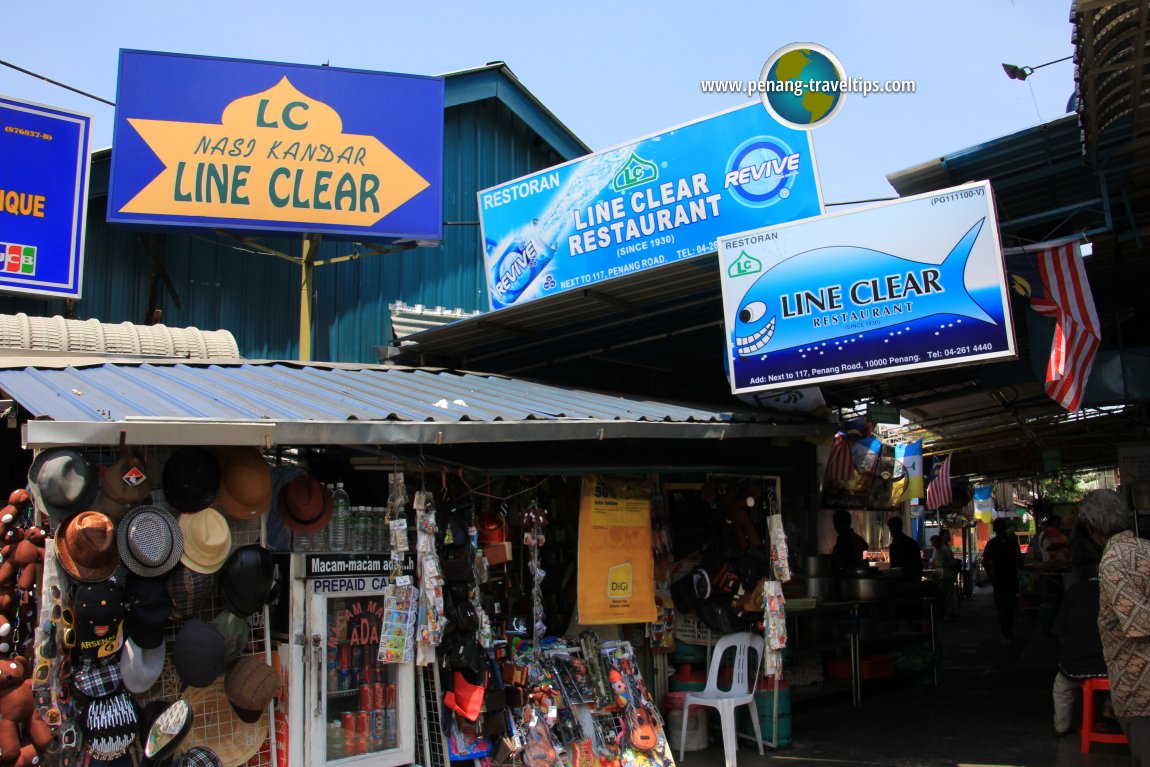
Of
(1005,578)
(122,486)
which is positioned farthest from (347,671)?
(1005,578)

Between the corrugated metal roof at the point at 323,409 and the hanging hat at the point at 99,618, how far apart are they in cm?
91

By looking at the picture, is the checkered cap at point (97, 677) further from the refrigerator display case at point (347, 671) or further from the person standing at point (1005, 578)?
the person standing at point (1005, 578)

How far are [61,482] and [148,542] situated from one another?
580 mm

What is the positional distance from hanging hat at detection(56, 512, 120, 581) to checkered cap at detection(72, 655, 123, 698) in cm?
46

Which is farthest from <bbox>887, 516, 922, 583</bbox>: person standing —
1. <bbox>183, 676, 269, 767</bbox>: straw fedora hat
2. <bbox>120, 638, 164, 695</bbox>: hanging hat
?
<bbox>120, 638, 164, 695</bbox>: hanging hat

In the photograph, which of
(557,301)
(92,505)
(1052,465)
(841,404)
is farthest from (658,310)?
(1052,465)

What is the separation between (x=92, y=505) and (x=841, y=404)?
7.33 meters

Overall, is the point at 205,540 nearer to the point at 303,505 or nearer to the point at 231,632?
the point at 231,632

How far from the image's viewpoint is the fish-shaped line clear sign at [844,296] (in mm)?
6887

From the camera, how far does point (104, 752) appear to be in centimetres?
530

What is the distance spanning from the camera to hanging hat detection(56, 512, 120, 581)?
5074 millimetres

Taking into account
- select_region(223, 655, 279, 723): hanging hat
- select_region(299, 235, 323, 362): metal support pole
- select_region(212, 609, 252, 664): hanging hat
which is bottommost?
select_region(223, 655, 279, 723): hanging hat

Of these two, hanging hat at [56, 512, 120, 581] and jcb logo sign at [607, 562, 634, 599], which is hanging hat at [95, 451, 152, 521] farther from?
jcb logo sign at [607, 562, 634, 599]

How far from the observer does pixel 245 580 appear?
19.3 feet
